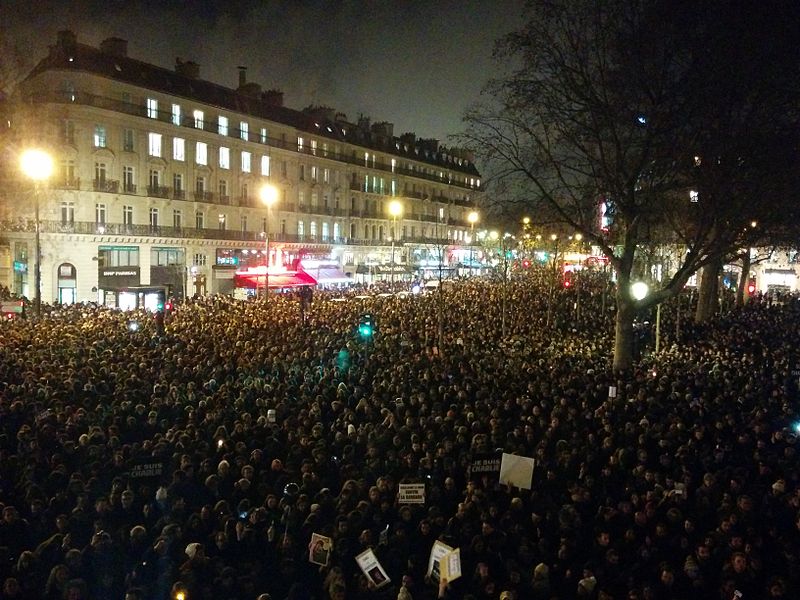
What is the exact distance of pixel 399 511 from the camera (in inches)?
332

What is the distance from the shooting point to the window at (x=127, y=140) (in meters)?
41.9

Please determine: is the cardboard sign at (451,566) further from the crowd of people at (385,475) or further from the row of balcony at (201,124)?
the row of balcony at (201,124)

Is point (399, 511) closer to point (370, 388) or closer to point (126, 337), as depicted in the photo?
point (370, 388)

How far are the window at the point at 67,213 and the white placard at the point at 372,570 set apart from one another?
38.3m

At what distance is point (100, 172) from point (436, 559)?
39974 mm

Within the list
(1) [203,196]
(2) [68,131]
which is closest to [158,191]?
(1) [203,196]

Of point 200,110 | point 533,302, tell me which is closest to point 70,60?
point 200,110

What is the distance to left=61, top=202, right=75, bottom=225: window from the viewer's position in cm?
3934

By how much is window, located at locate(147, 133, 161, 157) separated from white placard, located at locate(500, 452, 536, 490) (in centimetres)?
4043

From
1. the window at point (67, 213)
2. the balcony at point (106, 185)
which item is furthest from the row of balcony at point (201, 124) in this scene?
the window at point (67, 213)

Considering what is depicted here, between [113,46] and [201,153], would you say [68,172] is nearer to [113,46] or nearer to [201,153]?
[113,46]

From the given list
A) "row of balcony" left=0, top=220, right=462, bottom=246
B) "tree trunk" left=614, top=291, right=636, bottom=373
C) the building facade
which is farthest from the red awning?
"tree trunk" left=614, top=291, right=636, bottom=373

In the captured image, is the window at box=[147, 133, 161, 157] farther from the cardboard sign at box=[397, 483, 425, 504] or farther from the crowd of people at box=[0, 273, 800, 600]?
the cardboard sign at box=[397, 483, 425, 504]

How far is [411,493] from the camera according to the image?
8.68 meters
